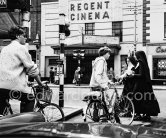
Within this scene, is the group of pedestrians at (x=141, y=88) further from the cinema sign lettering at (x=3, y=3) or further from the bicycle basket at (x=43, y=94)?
the cinema sign lettering at (x=3, y=3)

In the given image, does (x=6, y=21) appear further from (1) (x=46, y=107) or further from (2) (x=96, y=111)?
(2) (x=96, y=111)

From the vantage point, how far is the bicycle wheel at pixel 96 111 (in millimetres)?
6895

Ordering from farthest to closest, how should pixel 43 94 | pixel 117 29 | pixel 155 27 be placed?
1. pixel 117 29
2. pixel 155 27
3. pixel 43 94

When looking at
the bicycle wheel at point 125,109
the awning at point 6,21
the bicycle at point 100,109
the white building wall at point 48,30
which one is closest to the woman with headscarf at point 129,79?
the bicycle wheel at point 125,109

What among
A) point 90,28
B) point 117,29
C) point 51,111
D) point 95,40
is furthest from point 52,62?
point 51,111

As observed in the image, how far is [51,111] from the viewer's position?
648 cm

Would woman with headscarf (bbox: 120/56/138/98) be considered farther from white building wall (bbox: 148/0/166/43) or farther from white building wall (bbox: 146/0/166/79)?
white building wall (bbox: 148/0/166/43)

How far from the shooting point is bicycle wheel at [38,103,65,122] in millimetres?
6371

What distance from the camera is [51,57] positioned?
33531 mm

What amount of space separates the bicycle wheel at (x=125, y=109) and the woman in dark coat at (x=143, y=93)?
0.44 m

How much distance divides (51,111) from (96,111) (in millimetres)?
1043

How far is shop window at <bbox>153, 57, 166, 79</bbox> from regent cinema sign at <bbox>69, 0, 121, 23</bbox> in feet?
21.7

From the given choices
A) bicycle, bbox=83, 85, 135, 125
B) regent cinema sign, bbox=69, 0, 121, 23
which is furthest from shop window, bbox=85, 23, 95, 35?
bicycle, bbox=83, 85, 135, 125

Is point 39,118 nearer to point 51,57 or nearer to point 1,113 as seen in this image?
point 1,113
